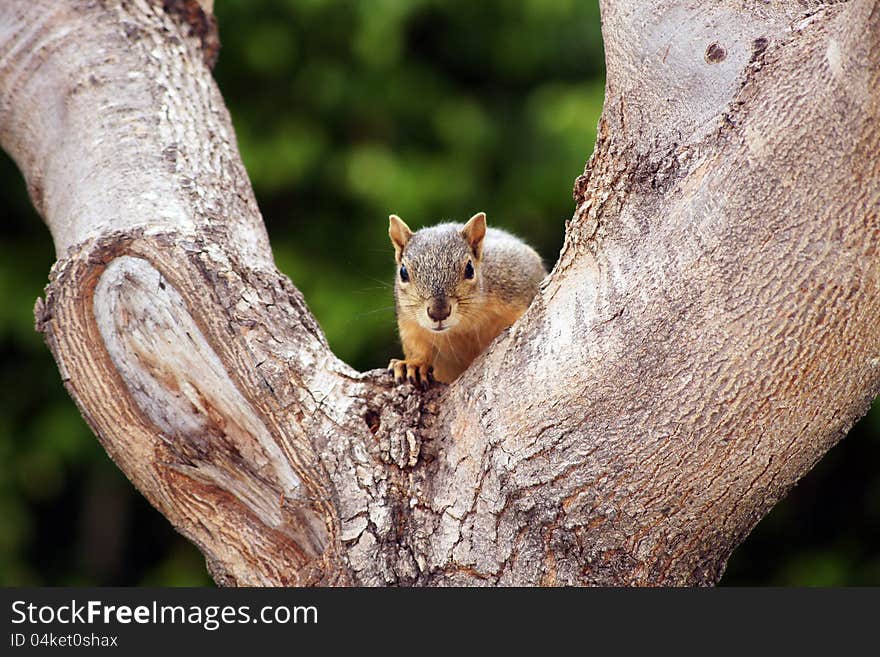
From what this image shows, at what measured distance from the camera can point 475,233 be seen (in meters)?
2.47

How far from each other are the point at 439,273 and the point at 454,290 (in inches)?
2.1

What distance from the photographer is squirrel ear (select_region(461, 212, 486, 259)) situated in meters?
2.46

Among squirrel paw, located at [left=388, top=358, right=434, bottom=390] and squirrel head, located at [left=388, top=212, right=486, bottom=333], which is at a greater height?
squirrel head, located at [left=388, top=212, right=486, bottom=333]

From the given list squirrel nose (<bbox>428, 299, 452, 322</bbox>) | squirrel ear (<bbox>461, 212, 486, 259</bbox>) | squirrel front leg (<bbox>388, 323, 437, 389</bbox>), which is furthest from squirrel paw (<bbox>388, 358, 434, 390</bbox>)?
squirrel ear (<bbox>461, 212, 486, 259</bbox>)

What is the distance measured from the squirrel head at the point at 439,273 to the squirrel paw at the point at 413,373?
0.43 ft

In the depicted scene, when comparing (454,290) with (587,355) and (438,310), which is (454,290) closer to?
→ (438,310)

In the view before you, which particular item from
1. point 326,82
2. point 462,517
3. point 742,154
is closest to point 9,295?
point 326,82

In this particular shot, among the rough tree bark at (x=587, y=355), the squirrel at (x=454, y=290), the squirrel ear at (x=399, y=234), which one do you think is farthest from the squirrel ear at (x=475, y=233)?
the rough tree bark at (x=587, y=355)

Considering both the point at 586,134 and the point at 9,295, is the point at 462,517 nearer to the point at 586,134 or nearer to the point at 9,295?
the point at 586,134

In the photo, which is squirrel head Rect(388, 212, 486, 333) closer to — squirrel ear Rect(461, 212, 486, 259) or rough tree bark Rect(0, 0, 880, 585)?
squirrel ear Rect(461, 212, 486, 259)

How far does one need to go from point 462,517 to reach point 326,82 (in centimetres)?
262

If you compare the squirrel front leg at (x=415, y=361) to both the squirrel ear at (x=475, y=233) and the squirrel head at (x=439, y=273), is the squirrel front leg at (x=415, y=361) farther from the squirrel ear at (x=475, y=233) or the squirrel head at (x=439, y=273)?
the squirrel ear at (x=475, y=233)

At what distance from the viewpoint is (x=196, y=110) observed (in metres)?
2.22

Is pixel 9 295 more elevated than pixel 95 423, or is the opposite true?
pixel 9 295
